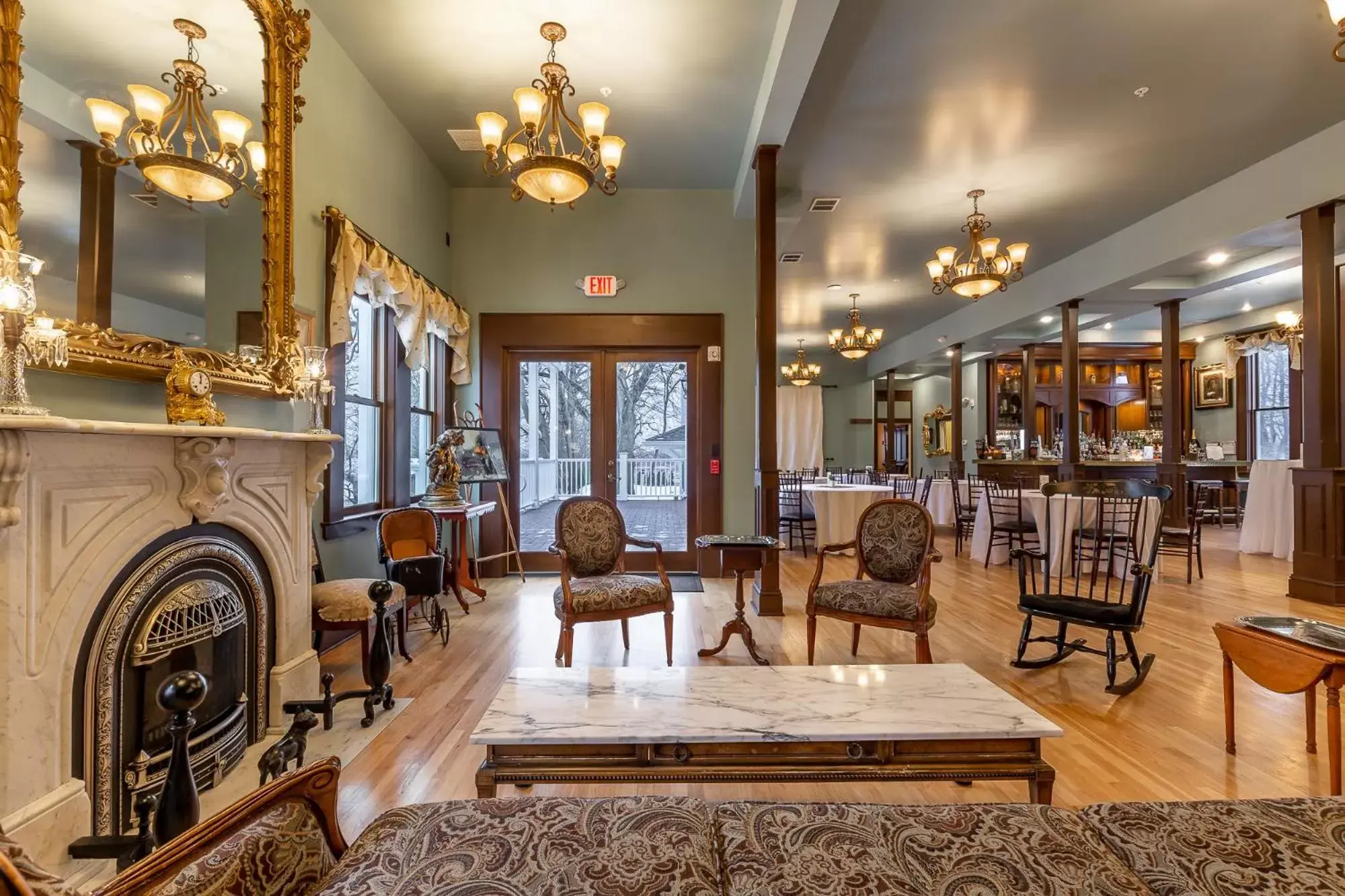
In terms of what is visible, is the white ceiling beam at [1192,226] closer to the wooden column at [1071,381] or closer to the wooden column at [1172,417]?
the wooden column at [1071,381]

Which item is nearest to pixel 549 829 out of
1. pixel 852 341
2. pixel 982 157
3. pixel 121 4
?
pixel 121 4

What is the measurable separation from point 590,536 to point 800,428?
10.3 meters

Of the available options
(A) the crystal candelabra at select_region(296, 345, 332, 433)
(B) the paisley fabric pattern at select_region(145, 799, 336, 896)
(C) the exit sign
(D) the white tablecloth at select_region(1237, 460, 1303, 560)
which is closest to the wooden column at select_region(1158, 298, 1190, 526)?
(D) the white tablecloth at select_region(1237, 460, 1303, 560)

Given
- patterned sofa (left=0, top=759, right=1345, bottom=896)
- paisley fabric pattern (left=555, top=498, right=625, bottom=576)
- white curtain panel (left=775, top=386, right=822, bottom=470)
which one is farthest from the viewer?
white curtain panel (left=775, top=386, right=822, bottom=470)

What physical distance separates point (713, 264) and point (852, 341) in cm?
418

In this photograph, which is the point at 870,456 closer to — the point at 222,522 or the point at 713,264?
the point at 713,264

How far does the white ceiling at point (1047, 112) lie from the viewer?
3420mm

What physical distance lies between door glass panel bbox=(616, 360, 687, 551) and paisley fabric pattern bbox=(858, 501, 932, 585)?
242 centimetres

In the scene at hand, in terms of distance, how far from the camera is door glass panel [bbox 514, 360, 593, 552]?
574 cm

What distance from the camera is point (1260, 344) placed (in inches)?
370

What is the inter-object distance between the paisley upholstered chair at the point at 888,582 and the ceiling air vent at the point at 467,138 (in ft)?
12.6

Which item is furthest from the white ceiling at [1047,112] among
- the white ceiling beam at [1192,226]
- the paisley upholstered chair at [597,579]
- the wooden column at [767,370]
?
the paisley upholstered chair at [597,579]

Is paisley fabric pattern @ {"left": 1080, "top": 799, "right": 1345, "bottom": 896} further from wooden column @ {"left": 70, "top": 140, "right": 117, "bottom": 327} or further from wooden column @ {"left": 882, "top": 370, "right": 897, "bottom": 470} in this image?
wooden column @ {"left": 882, "top": 370, "right": 897, "bottom": 470}

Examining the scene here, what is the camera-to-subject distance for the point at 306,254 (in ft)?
10.8
